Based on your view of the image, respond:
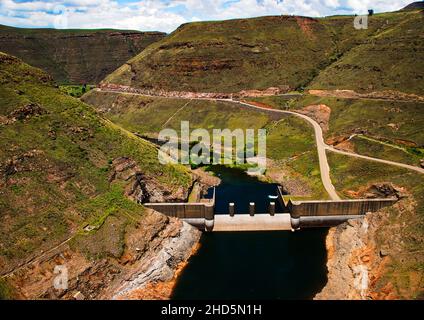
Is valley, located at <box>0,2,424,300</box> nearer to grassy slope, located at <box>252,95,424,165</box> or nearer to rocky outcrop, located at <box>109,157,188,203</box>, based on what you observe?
rocky outcrop, located at <box>109,157,188,203</box>

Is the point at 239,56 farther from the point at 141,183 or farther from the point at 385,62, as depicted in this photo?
the point at 141,183

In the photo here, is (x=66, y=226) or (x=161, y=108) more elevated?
(x=161, y=108)

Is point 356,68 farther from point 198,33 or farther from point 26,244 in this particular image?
point 26,244

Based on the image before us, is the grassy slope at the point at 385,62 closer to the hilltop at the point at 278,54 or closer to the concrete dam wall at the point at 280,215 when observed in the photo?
the hilltop at the point at 278,54

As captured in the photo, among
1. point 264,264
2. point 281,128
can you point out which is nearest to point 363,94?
point 281,128

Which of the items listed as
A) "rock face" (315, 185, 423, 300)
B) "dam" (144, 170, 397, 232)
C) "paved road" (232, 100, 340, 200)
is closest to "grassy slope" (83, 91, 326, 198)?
"paved road" (232, 100, 340, 200)
